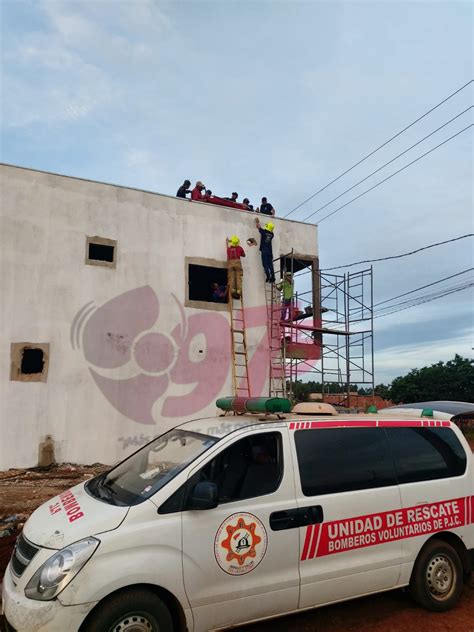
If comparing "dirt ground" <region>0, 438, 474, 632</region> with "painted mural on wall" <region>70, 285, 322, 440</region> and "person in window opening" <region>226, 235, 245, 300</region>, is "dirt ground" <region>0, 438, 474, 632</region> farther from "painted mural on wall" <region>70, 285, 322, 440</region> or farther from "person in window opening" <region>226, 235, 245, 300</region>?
"person in window opening" <region>226, 235, 245, 300</region>

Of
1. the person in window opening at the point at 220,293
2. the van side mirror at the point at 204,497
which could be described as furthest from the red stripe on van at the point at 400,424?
the person in window opening at the point at 220,293

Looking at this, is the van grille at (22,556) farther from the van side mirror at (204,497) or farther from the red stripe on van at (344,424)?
the red stripe on van at (344,424)

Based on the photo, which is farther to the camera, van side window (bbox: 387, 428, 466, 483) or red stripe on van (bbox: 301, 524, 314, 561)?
van side window (bbox: 387, 428, 466, 483)

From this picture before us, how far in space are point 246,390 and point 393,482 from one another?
27.1 ft

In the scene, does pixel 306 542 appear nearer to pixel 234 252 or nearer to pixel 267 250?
pixel 234 252

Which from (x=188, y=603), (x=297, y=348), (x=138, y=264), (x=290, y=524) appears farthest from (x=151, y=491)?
(x=297, y=348)

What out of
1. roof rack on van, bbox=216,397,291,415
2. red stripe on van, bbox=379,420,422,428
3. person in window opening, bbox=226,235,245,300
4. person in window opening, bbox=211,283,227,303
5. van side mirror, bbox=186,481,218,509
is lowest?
van side mirror, bbox=186,481,218,509

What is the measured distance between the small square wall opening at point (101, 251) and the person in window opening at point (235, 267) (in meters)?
2.99

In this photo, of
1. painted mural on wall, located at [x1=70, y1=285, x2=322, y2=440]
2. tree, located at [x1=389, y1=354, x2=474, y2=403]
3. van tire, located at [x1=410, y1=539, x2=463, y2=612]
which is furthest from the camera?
tree, located at [x1=389, y1=354, x2=474, y2=403]

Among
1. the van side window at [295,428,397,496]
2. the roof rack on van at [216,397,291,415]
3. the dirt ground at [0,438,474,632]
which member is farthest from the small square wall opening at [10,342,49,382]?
the van side window at [295,428,397,496]

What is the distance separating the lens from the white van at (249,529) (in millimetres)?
3002

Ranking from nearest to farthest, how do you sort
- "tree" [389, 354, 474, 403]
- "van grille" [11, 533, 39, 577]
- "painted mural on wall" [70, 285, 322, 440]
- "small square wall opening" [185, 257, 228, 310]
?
"van grille" [11, 533, 39, 577]
"painted mural on wall" [70, 285, 322, 440]
"small square wall opening" [185, 257, 228, 310]
"tree" [389, 354, 474, 403]

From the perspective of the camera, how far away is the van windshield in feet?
11.4

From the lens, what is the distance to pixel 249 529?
135 inches
